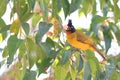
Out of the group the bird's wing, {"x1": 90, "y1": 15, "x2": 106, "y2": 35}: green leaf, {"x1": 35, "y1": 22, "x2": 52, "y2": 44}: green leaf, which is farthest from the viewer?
the bird's wing

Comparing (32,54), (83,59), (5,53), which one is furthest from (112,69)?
(5,53)

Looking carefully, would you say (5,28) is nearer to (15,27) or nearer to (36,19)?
(15,27)

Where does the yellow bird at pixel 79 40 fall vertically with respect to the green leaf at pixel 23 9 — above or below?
below

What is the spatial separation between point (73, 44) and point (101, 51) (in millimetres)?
119

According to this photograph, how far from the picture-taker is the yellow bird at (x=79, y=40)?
1098 mm

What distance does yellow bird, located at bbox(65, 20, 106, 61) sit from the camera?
110 cm

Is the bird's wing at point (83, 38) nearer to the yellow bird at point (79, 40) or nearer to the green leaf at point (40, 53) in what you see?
the yellow bird at point (79, 40)

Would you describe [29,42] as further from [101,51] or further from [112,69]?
[101,51]

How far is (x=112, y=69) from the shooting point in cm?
90

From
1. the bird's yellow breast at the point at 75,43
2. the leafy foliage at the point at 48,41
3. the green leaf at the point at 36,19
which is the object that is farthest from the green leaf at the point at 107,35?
the green leaf at the point at 36,19

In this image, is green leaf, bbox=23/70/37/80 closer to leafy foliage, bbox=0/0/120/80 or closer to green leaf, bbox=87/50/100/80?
leafy foliage, bbox=0/0/120/80

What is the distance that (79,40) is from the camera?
1.16m

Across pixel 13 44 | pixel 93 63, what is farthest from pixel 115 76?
pixel 13 44

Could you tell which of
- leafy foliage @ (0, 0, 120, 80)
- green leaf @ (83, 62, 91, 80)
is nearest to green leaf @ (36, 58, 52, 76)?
leafy foliage @ (0, 0, 120, 80)
